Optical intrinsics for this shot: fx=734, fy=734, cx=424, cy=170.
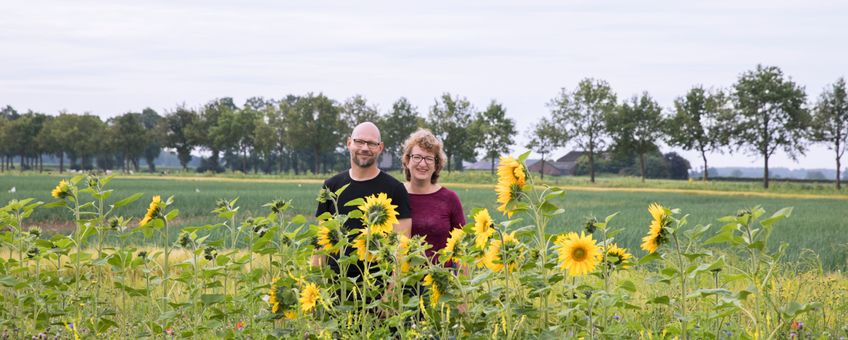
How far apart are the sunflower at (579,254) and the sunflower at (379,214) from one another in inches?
25.8

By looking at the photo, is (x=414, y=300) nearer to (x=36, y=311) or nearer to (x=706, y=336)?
(x=706, y=336)

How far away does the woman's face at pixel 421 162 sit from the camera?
4.81 meters

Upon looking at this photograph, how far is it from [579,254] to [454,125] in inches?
2211

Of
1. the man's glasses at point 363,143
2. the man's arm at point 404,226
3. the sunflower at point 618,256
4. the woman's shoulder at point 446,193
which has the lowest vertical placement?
the sunflower at point 618,256

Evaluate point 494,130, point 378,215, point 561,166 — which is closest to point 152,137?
point 494,130

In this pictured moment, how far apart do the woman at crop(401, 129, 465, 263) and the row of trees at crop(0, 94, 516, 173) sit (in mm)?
52206

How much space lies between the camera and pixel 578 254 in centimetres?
262

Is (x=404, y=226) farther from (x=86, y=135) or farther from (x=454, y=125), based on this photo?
(x=86, y=135)

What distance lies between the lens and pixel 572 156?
103 meters

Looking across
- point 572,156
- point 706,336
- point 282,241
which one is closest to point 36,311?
point 282,241

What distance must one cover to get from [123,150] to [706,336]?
77712 mm

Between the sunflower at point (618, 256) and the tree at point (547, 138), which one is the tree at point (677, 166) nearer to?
the tree at point (547, 138)

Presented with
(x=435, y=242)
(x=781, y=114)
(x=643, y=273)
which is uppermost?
(x=781, y=114)

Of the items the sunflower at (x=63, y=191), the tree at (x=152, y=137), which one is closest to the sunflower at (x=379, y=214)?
the sunflower at (x=63, y=191)
